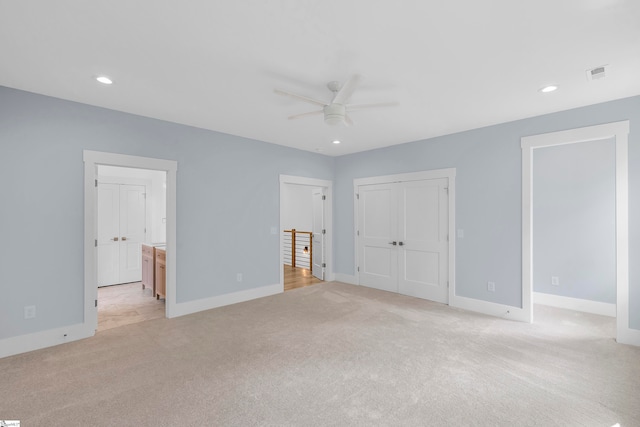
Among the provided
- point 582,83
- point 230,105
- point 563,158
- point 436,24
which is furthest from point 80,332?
point 563,158

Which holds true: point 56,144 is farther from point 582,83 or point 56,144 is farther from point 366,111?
point 582,83

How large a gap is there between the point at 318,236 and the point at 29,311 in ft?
15.0

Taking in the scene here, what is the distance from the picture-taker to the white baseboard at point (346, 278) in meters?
5.89

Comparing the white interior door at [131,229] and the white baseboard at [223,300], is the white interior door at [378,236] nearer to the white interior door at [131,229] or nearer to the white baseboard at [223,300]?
the white baseboard at [223,300]

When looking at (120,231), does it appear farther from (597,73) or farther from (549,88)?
(597,73)

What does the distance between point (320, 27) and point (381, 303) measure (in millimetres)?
3863

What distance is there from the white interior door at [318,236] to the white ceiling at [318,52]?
3.07m

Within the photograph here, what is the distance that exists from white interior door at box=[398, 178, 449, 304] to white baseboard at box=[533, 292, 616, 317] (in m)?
1.46

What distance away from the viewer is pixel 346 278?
602 cm

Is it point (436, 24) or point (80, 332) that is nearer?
point (436, 24)

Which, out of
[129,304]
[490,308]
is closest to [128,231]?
[129,304]

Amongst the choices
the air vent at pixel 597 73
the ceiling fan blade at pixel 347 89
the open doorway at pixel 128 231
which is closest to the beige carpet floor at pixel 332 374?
the open doorway at pixel 128 231

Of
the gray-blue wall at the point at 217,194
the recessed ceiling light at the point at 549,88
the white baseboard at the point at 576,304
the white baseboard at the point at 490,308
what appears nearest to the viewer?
the recessed ceiling light at the point at 549,88

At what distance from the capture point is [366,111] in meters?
3.56
